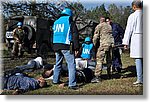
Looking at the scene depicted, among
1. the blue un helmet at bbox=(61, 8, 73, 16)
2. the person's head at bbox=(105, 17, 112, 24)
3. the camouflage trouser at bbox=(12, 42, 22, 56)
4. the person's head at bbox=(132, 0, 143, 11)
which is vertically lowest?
the camouflage trouser at bbox=(12, 42, 22, 56)

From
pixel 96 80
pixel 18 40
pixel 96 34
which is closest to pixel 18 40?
pixel 18 40

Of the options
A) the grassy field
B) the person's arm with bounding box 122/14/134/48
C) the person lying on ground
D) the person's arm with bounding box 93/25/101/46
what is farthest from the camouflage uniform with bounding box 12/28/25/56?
the person's arm with bounding box 122/14/134/48

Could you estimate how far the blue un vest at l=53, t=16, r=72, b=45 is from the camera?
5.34 metres

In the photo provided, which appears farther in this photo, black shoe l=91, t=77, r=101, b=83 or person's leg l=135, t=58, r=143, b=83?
black shoe l=91, t=77, r=101, b=83

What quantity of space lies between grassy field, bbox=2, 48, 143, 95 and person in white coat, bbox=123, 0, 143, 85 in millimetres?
75

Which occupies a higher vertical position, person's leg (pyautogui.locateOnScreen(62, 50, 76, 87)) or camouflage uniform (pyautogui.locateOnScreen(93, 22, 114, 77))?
camouflage uniform (pyautogui.locateOnScreen(93, 22, 114, 77))

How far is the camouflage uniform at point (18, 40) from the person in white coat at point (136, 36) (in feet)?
4.19

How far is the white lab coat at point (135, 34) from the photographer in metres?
5.32

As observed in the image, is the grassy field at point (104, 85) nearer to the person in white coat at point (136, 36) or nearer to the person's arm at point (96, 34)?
the person in white coat at point (136, 36)

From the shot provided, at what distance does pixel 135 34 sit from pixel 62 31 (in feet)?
2.92

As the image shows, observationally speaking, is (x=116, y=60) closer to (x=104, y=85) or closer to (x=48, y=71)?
(x=104, y=85)

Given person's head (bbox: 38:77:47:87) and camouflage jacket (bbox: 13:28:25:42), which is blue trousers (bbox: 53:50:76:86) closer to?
person's head (bbox: 38:77:47:87)

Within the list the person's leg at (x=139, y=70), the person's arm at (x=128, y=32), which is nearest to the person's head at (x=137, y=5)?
the person's arm at (x=128, y=32)

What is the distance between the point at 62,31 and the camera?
535 cm
